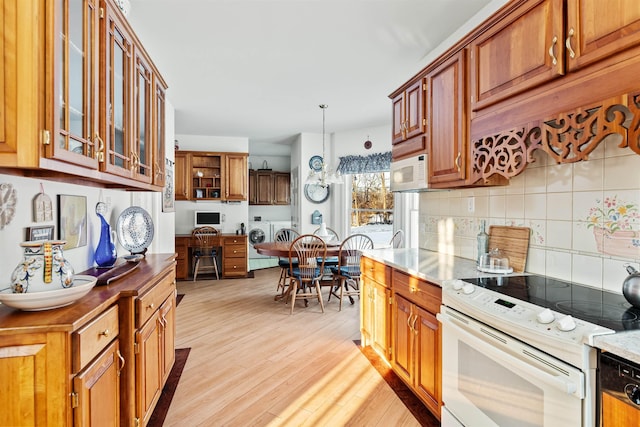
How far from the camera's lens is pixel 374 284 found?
2.80 m

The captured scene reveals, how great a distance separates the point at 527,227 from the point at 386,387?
141 cm

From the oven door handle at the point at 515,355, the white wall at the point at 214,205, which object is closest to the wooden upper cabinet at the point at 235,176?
the white wall at the point at 214,205

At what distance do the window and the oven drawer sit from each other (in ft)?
10.4

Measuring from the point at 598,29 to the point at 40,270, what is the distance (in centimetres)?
224

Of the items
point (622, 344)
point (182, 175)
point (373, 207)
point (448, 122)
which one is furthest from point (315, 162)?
point (622, 344)

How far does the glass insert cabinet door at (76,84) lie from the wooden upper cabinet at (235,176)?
15.9 ft

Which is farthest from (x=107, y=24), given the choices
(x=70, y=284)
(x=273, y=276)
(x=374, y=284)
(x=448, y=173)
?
(x=273, y=276)

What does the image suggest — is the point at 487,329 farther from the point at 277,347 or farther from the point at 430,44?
the point at 430,44

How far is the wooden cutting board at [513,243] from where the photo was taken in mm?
2039

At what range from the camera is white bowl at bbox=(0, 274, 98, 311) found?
1166mm

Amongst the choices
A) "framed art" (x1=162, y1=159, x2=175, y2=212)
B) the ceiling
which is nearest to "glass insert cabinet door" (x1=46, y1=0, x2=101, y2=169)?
the ceiling

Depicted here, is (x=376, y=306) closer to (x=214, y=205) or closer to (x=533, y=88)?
(x=533, y=88)

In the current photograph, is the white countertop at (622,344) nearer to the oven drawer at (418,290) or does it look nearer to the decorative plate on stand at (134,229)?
the oven drawer at (418,290)

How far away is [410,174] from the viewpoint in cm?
274
